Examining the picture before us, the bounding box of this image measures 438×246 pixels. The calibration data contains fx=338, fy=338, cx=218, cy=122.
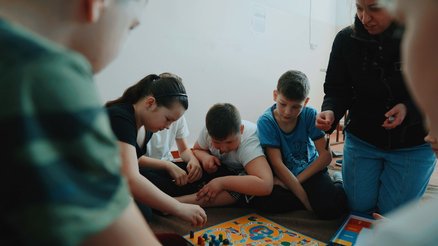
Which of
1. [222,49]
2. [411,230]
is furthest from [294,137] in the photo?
[411,230]

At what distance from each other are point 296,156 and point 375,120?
0.35 m

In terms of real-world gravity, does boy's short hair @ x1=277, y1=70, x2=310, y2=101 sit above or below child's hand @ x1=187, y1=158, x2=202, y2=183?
above

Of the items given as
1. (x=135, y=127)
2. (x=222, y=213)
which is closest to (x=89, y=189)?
(x=135, y=127)

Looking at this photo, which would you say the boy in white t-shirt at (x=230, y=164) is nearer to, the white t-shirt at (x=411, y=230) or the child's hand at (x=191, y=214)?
the child's hand at (x=191, y=214)

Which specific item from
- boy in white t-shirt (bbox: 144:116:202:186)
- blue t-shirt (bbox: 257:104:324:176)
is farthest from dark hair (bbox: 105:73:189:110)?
blue t-shirt (bbox: 257:104:324:176)

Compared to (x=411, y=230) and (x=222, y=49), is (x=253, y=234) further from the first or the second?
(x=222, y=49)

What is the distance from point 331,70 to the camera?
4.41 feet

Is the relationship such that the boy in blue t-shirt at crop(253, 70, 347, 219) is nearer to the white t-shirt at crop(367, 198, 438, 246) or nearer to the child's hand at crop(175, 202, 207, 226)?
the child's hand at crop(175, 202, 207, 226)

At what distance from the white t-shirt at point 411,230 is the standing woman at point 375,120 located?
0.89m

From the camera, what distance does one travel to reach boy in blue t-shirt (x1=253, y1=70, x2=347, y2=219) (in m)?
1.28

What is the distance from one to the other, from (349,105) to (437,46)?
3.59ft

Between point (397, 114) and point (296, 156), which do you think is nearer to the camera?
point (397, 114)

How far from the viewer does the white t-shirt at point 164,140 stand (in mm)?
1500

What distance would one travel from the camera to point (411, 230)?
8.5 inches
